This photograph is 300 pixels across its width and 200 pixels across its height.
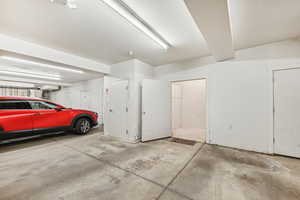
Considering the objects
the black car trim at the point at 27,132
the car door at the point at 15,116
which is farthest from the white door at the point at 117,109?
the car door at the point at 15,116

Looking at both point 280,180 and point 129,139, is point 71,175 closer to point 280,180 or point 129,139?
point 129,139

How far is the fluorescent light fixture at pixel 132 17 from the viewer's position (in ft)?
4.95

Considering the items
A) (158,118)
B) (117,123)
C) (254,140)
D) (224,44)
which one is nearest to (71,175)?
(117,123)

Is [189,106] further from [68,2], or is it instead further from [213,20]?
[68,2]

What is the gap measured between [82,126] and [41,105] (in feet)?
4.54

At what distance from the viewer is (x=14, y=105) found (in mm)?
3037

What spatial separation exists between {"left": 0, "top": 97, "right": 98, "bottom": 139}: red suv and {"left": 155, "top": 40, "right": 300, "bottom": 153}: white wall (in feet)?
15.0

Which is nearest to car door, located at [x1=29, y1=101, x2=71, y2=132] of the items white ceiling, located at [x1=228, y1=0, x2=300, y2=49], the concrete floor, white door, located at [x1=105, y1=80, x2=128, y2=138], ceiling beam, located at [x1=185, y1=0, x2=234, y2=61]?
the concrete floor

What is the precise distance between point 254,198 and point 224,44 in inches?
99.9

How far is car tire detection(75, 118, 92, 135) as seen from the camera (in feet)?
13.4

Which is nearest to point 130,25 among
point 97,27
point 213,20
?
point 97,27

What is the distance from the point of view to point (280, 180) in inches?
67.2

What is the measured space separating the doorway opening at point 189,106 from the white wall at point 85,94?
3843mm

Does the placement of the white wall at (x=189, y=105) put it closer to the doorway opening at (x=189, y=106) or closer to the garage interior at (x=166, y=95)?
the doorway opening at (x=189, y=106)
